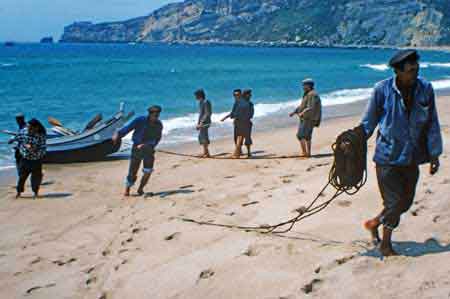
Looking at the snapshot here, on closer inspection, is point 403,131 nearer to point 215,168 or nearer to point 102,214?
point 102,214

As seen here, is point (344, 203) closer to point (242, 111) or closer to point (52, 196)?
point (52, 196)

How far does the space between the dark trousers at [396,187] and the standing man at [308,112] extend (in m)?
6.20

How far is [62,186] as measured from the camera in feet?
36.1

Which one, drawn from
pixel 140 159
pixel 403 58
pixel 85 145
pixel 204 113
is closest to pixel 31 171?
pixel 140 159

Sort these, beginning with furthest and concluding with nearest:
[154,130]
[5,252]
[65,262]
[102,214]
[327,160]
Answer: [327,160] < [154,130] < [102,214] < [5,252] < [65,262]

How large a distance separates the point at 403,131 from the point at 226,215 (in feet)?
9.67

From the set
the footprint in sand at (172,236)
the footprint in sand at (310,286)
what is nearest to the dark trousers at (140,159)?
the footprint in sand at (172,236)

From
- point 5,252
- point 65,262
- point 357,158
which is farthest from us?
point 5,252

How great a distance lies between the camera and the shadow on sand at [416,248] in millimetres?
4965

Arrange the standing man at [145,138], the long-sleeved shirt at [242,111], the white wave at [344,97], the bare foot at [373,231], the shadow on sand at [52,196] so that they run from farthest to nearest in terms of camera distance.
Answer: the white wave at [344,97], the long-sleeved shirt at [242,111], the shadow on sand at [52,196], the standing man at [145,138], the bare foot at [373,231]

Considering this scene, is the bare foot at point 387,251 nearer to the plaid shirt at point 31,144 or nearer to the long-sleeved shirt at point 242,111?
the plaid shirt at point 31,144

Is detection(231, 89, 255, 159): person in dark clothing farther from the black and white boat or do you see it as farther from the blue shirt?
→ the blue shirt

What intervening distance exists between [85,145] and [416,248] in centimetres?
999

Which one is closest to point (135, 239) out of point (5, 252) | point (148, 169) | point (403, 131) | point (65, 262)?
point (65, 262)
